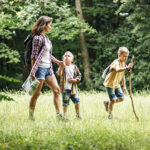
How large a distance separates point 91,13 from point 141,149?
15321mm

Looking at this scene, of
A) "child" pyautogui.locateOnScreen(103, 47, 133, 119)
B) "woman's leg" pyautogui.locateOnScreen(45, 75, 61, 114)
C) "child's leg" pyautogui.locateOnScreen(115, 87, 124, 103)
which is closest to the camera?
"woman's leg" pyautogui.locateOnScreen(45, 75, 61, 114)

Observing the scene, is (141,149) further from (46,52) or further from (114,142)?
(46,52)

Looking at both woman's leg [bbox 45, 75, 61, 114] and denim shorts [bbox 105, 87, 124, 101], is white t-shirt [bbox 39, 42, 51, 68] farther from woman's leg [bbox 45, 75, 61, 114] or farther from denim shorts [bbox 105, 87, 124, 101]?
denim shorts [bbox 105, 87, 124, 101]

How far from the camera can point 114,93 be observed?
289 inches

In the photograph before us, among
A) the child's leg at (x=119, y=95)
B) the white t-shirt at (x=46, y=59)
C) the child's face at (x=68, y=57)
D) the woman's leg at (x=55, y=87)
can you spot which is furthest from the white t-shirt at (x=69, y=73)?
the child's leg at (x=119, y=95)

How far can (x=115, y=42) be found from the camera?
1791cm

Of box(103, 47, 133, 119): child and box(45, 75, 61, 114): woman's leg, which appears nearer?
box(45, 75, 61, 114): woman's leg

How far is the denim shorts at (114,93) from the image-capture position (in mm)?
7262

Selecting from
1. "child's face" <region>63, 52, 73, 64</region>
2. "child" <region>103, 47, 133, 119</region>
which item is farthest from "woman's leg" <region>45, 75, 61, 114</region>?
"child" <region>103, 47, 133, 119</region>

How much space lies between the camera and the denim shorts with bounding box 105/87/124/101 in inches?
286

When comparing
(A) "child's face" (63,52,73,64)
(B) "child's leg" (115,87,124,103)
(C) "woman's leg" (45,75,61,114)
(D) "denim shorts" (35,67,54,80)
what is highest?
(A) "child's face" (63,52,73,64)

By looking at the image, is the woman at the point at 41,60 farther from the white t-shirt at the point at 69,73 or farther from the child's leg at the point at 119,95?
the child's leg at the point at 119,95

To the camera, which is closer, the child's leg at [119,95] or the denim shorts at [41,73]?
the denim shorts at [41,73]

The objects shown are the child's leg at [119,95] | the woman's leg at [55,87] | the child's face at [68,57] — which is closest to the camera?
the woman's leg at [55,87]
